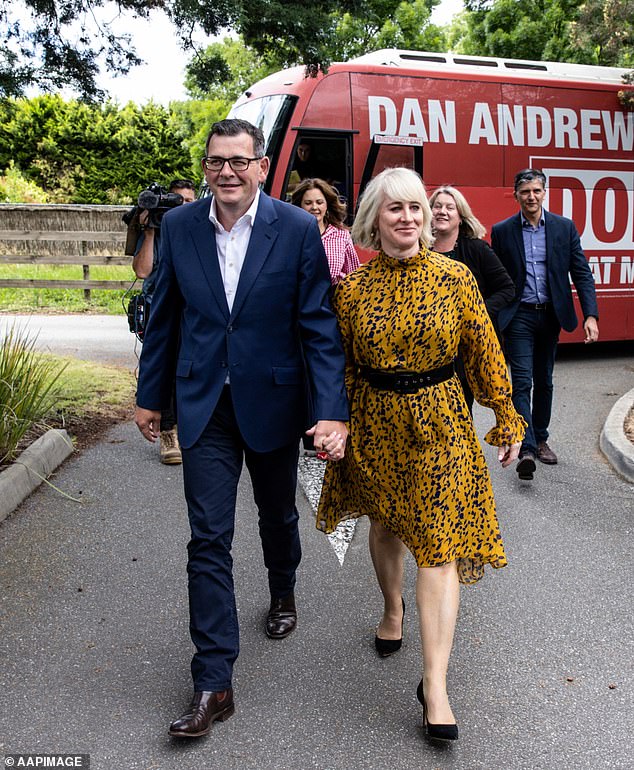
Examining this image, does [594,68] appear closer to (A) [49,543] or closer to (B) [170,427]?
(B) [170,427]

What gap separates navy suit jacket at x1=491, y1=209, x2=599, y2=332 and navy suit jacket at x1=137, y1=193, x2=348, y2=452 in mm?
3401

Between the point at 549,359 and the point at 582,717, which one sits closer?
the point at 582,717

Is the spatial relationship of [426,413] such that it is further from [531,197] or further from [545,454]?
[545,454]

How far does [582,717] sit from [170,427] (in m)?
4.16

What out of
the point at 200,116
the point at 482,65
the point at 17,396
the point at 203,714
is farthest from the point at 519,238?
the point at 200,116

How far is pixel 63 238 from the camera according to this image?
1794 centimetres

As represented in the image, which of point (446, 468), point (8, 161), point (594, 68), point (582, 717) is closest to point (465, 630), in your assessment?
point (582, 717)

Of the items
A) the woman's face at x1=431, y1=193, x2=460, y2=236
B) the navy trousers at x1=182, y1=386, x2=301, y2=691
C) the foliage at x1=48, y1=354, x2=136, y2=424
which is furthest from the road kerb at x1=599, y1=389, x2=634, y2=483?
the foliage at x1=48, y1=354, x2=136, y2=424

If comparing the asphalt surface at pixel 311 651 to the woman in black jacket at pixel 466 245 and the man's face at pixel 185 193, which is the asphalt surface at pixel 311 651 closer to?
the woman in black jacket at pixel 466 245

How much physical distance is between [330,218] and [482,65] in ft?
20.3

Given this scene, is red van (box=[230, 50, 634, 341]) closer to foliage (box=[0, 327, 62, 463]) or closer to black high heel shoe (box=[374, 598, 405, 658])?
foliage (box=[0, 327, 62, 463])

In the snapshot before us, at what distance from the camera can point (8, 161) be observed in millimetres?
22438

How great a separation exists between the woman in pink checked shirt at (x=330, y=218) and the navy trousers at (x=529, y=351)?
52.2 inches

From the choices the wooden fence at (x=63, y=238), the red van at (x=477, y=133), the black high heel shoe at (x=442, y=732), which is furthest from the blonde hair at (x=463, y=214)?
the wooden fence at (x=63, y=238)
